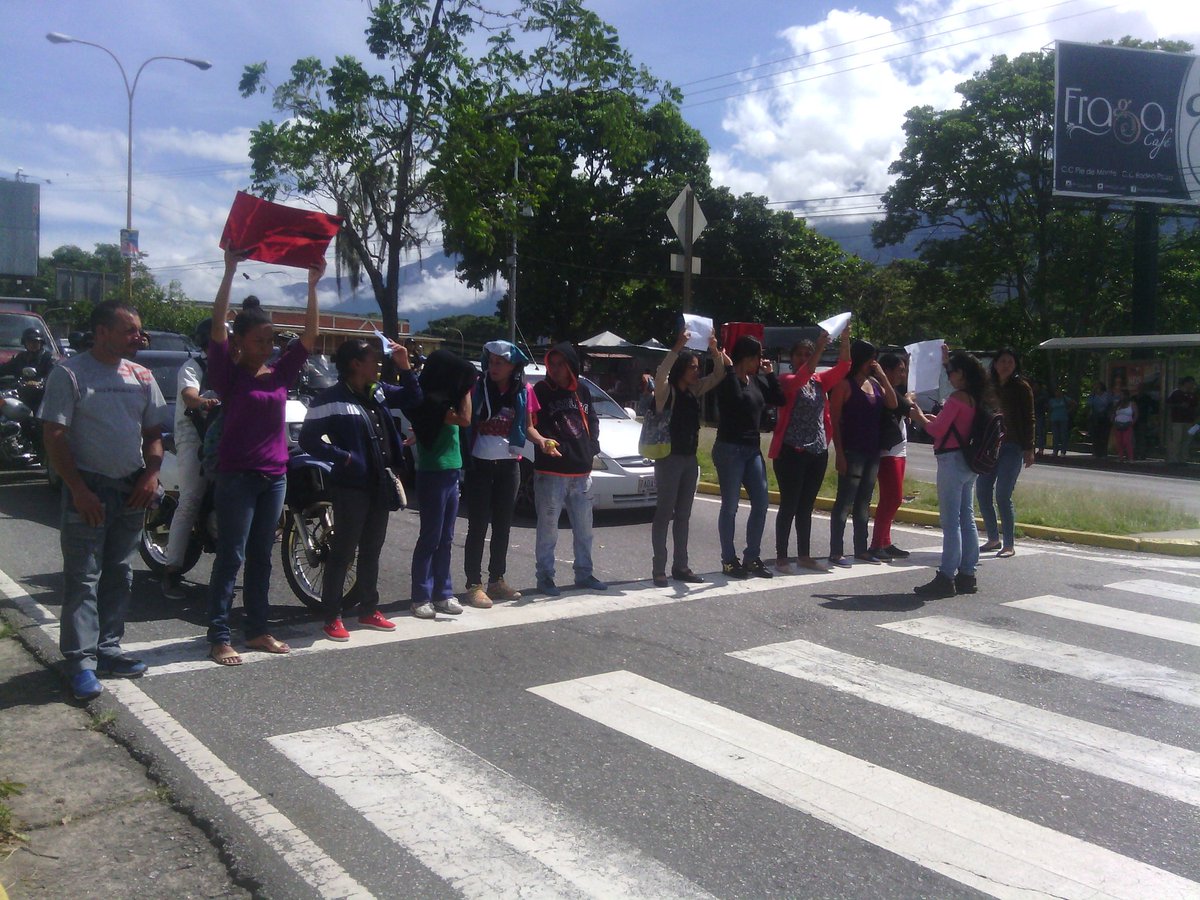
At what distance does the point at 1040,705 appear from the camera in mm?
5320

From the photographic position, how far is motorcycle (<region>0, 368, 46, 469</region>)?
11.5 metres

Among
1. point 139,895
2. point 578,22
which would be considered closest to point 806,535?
point 139,895

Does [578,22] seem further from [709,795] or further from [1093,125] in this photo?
[709,795]

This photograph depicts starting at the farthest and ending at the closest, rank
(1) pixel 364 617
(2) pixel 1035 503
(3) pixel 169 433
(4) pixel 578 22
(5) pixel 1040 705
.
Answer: (4) pixel 578 22 → (2) pixel 1035 503 → (3) pixel 169 433 → (1) pixel 364 617 → (5) pixel 1040 705

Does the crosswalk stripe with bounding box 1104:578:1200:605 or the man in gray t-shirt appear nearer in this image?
the man in gray t-shirt

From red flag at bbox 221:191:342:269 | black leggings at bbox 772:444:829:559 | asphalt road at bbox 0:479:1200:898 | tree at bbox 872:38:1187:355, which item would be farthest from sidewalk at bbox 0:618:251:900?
tree at bbox 872:38:1187:355

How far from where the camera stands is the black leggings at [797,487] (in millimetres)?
8555

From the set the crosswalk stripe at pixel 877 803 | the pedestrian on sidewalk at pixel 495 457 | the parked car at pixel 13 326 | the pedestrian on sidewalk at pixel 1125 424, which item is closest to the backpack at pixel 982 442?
the pedestrian on sidewalk at pixel 495 457

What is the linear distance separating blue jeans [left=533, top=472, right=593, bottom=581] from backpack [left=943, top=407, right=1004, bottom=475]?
9.19 feet

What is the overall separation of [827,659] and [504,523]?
8.32ft

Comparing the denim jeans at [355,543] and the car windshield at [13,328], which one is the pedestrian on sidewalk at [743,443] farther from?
the car windshield at [13,328]

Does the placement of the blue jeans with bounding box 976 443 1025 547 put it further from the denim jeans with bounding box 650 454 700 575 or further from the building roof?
the building roof

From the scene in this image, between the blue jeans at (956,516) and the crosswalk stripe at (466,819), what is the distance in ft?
15.0

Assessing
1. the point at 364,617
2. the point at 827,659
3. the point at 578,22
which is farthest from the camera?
the point at 578,22
